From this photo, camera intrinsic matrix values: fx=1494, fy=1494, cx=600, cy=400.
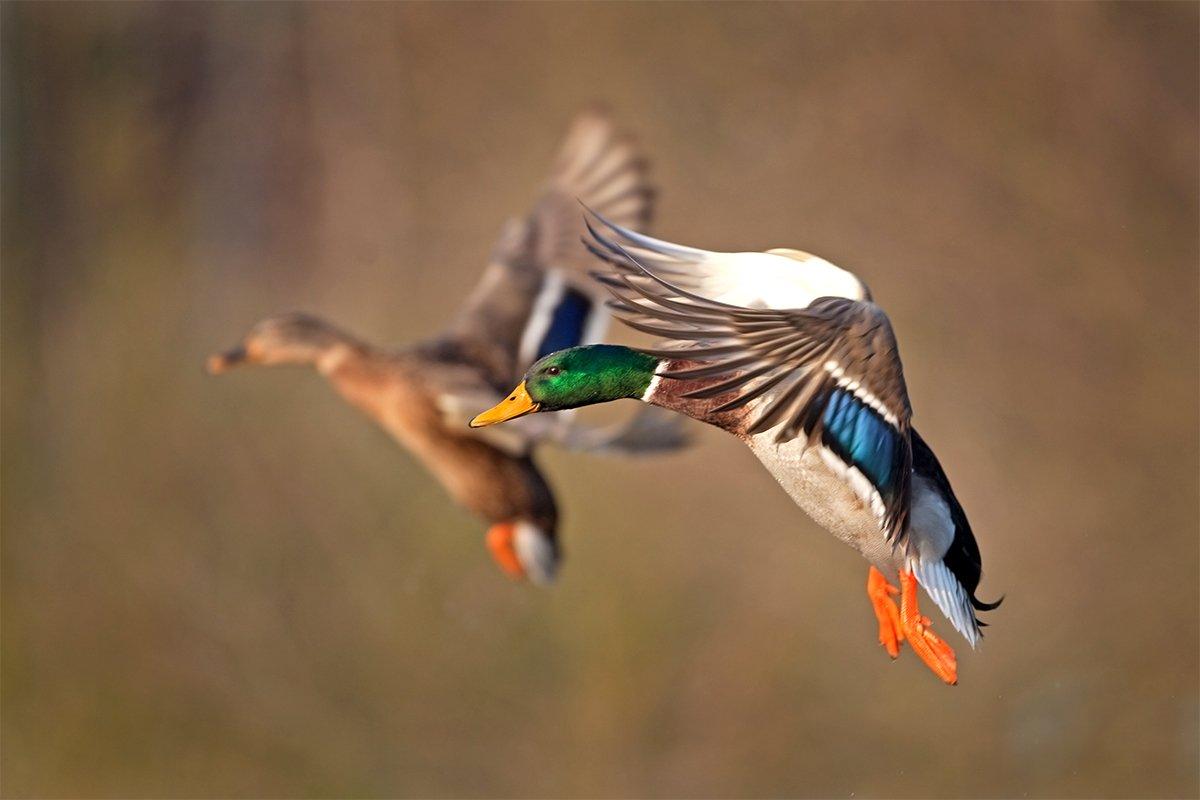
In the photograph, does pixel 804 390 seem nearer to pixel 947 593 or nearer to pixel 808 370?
pixel 808 370

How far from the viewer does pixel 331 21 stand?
3.71 metres

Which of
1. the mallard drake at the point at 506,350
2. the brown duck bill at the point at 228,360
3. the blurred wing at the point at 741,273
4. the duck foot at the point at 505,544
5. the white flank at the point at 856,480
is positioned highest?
the blurred wing at the point at 741,273

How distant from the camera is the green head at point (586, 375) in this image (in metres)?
1.61

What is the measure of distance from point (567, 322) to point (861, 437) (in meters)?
1.57

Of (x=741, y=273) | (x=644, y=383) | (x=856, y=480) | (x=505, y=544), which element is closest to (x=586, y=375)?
(x=644, y=383)

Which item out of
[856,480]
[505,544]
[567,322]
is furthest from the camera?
[505,544]

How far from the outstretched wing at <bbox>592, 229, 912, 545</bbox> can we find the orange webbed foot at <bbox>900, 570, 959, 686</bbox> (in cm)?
7

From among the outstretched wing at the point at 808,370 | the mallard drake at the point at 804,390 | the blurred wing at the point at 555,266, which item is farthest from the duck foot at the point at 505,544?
the outstretched wing at the point at 808,370

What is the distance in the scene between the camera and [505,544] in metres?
3.18

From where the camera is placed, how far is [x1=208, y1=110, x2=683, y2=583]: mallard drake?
3057 millimetres

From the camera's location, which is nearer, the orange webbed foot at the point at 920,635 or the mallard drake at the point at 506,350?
the orange webbed foot at the point at 920,635

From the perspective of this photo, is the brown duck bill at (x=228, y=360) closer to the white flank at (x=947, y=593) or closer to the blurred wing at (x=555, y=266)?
the blurred wing at (x=555, y=266)

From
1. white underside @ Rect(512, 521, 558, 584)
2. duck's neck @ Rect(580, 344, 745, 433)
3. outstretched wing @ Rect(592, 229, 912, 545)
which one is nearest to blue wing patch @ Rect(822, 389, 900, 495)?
outstretched wing @ Rect(592, 229, 912, 545)

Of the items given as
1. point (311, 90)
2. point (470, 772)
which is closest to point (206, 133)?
point (311, 90)
